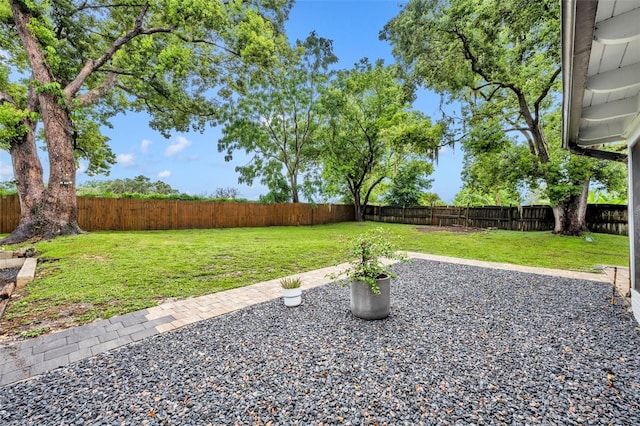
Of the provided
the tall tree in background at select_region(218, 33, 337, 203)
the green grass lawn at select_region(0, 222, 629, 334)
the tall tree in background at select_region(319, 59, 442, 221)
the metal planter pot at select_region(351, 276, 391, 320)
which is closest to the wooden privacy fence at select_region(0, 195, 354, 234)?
the tall tree in background at select_region(218, 33, 337, 203)

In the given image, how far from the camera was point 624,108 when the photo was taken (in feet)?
8.79

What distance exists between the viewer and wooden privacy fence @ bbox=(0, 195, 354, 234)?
396 inches

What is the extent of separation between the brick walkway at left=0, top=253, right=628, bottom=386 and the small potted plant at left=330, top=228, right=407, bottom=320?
1300mm

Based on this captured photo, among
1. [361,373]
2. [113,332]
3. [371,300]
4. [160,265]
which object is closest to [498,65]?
[371,300]

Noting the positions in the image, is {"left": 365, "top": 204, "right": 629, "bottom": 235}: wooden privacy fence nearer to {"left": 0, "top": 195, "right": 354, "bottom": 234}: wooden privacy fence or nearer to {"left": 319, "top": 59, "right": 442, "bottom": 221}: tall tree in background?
{"left": 319, "top": 59, "right": 442, "bottom": 221}: tall tree in background

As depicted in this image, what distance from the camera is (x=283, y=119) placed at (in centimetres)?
1608

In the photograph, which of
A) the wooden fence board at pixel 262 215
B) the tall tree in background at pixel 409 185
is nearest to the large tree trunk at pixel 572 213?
the wooden fence board at pixel 262 215

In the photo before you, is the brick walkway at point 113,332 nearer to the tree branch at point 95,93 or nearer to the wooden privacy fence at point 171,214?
the tree branch at point 95,93

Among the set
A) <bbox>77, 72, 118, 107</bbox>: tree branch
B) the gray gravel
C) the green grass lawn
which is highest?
<bbox>77, 72, 118, 107</bbox>: tree branch

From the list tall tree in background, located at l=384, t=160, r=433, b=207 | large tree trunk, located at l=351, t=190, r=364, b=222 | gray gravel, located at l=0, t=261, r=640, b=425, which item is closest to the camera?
gray gravel, located at l=0, t=261, r=640, b=425

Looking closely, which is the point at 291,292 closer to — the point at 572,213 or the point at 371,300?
the point at 371,300

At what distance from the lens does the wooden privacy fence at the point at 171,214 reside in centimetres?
1005

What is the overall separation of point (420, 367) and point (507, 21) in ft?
30.0

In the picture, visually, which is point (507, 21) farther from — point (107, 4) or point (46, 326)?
point (107, 4)
